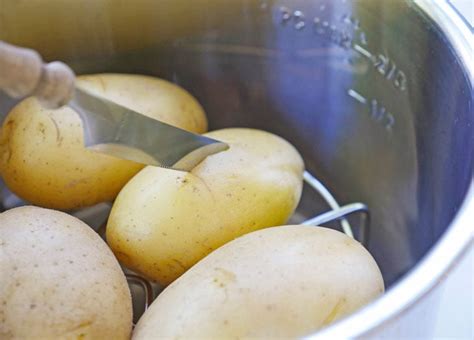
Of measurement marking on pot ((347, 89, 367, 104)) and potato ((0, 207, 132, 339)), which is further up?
measurement marking on pot ((347, 89, 367, 104))

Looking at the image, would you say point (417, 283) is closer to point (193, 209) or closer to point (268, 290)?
point (268, 290)

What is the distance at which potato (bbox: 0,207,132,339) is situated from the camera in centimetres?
45

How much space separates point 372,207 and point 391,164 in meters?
0.06

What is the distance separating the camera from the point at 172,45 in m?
0.72

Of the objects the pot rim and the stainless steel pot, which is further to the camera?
the stainless steel pot

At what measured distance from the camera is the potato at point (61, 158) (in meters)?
0.58

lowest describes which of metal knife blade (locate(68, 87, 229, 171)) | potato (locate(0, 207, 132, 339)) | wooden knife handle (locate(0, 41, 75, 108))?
potato (locate(0, 207, 132, 339))

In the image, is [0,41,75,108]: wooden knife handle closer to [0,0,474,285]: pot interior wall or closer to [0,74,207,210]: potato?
[0,74,207,210]: potato

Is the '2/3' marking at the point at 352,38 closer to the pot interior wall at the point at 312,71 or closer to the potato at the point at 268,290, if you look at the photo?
the pot interior wall at the point at 312,71

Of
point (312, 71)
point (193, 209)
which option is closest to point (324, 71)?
point (312, 71)

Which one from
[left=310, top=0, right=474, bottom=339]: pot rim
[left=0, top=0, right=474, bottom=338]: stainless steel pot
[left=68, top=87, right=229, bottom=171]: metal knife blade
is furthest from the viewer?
[left=0, top=0, right=474, bottom=338]: stainless steel pot

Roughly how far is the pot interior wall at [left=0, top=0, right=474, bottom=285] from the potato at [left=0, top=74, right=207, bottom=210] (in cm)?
9

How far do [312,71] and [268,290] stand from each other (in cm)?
32

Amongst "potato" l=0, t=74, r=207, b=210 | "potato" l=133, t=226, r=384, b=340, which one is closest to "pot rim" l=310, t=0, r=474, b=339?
"potato" l=133, t=226, r=384, b=340
